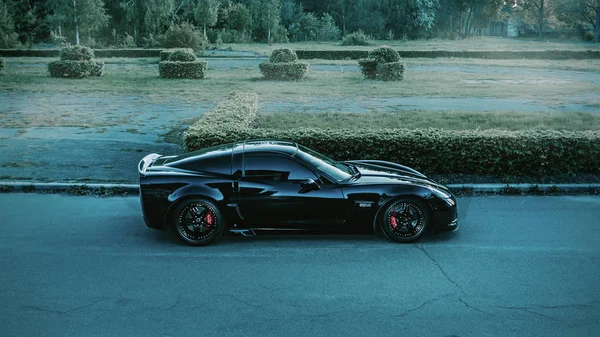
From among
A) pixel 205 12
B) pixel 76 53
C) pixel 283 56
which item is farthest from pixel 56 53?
pixel 283 56

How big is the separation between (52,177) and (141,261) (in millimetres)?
4758

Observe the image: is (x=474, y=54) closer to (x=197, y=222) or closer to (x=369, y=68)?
(x=369, y=68)

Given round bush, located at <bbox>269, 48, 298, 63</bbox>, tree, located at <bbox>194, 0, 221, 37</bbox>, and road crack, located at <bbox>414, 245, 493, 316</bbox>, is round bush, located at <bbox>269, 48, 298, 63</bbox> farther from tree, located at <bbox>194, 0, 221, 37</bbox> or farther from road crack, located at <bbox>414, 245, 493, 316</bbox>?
tree, located at <bbox>194, 0, 221, 37</bbox>

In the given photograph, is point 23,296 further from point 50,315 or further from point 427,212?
point 427,212

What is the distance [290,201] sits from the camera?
759cm

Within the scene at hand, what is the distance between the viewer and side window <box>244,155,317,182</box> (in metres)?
7.71

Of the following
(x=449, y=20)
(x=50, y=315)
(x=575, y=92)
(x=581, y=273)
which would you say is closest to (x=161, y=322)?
(x=50, y=315)

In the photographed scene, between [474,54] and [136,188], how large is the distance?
1837 inches

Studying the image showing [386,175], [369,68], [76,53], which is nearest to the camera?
[386,175]

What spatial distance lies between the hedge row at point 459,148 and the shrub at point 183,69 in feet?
69.2

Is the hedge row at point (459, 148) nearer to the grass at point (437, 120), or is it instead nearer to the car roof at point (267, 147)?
the car roof at point (267, 147)

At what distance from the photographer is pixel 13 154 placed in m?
12.9

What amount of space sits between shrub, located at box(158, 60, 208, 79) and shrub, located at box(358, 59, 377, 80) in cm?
860

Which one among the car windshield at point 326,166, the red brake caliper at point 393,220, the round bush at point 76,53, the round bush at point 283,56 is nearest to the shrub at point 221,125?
the car windshield at point 326,166
